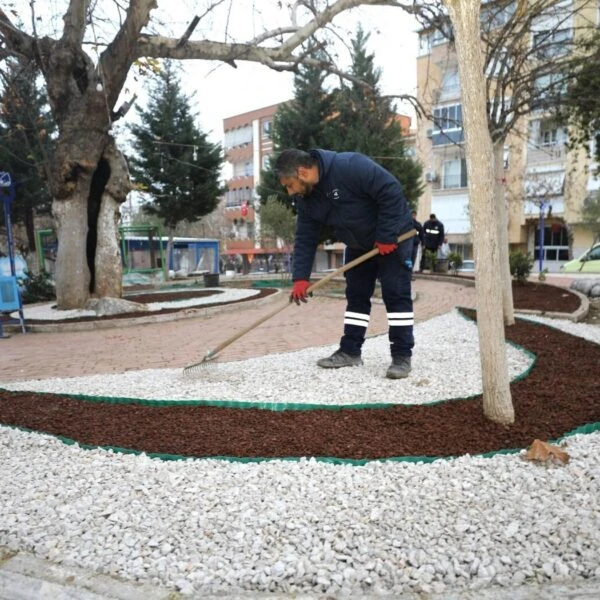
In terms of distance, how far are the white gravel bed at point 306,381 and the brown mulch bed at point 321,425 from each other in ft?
1.06

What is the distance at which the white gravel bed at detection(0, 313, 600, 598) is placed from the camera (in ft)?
5.66

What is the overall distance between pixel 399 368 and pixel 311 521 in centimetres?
211

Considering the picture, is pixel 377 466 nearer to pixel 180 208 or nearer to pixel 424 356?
pixel 424 356

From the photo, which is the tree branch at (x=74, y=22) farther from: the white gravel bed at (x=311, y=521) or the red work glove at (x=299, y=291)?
the white gravel bed at (x=311, y=521)

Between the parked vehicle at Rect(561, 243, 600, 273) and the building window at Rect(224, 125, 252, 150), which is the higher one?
the building window at Rect(224, 125, 252, 150)

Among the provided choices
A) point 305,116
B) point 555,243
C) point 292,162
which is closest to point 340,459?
point 292,162

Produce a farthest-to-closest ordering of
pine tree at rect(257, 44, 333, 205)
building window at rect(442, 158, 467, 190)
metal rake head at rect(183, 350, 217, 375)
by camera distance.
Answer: building window at rect(442, 158, 467, 190)
pine tree at rect(257, 44, 333, 205)
metal rake head at rect(183, 350, 217, 375)

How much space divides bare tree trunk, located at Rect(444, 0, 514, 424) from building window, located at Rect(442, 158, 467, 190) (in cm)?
3191

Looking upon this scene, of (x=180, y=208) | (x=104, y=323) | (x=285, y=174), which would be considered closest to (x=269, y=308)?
(x=104, y=323)

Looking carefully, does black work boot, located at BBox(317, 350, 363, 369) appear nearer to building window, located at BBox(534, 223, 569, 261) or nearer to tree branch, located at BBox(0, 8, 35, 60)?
tree branch, located at BBox(0, 8, 35, 60)

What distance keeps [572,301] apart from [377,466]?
737 cm

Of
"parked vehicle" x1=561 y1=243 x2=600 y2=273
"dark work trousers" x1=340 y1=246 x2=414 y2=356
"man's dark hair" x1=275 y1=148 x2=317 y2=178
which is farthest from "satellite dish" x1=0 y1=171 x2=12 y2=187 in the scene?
"parked vehicle" x1=561 y1=243 x2=600 y2=273

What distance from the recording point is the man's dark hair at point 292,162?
374 cm

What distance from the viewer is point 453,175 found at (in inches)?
1307
